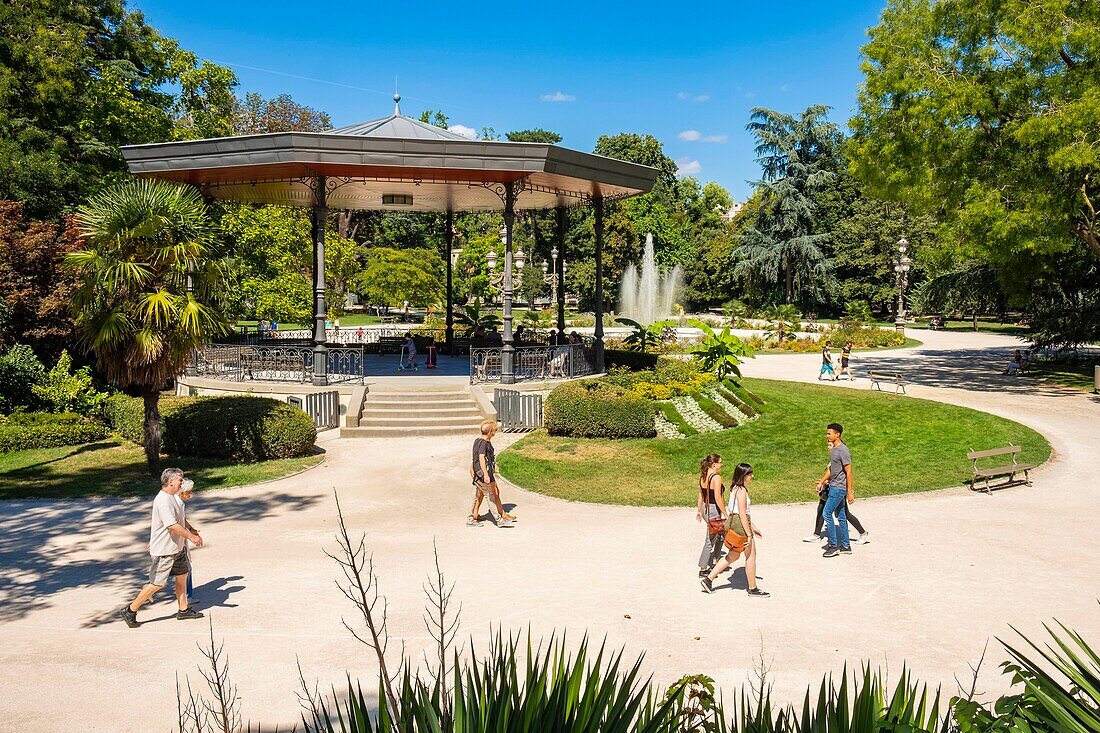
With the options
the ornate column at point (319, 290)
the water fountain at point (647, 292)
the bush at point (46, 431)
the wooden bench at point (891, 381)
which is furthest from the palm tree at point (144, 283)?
the water fountain at point (647, 292)

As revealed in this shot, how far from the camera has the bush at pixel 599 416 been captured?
1883cm

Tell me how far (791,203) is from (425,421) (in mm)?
52788

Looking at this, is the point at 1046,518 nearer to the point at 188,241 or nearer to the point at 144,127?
the point at 188,241

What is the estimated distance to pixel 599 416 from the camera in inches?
744

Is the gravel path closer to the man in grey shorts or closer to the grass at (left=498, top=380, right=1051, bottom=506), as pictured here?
the man in grey shorts

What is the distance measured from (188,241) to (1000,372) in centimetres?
2975

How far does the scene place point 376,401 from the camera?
2056 cm

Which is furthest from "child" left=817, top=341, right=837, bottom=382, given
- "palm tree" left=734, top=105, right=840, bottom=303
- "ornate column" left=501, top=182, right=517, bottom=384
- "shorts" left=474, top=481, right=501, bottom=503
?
"palm tree" left=734, top=105, right=840, bottom=303

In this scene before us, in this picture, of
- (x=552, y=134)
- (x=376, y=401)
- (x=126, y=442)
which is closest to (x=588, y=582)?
(x=376, y=401)

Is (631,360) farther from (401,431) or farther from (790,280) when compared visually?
(790,280)

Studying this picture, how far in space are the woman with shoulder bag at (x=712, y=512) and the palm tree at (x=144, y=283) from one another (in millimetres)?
9560

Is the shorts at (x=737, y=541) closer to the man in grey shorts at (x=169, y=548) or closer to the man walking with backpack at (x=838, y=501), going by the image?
the man walking with backpack at (x=838, y=501)

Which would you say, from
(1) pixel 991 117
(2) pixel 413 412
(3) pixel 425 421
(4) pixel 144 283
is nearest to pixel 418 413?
(2) pixel 413 412

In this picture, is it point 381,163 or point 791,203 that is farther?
point 791,203
